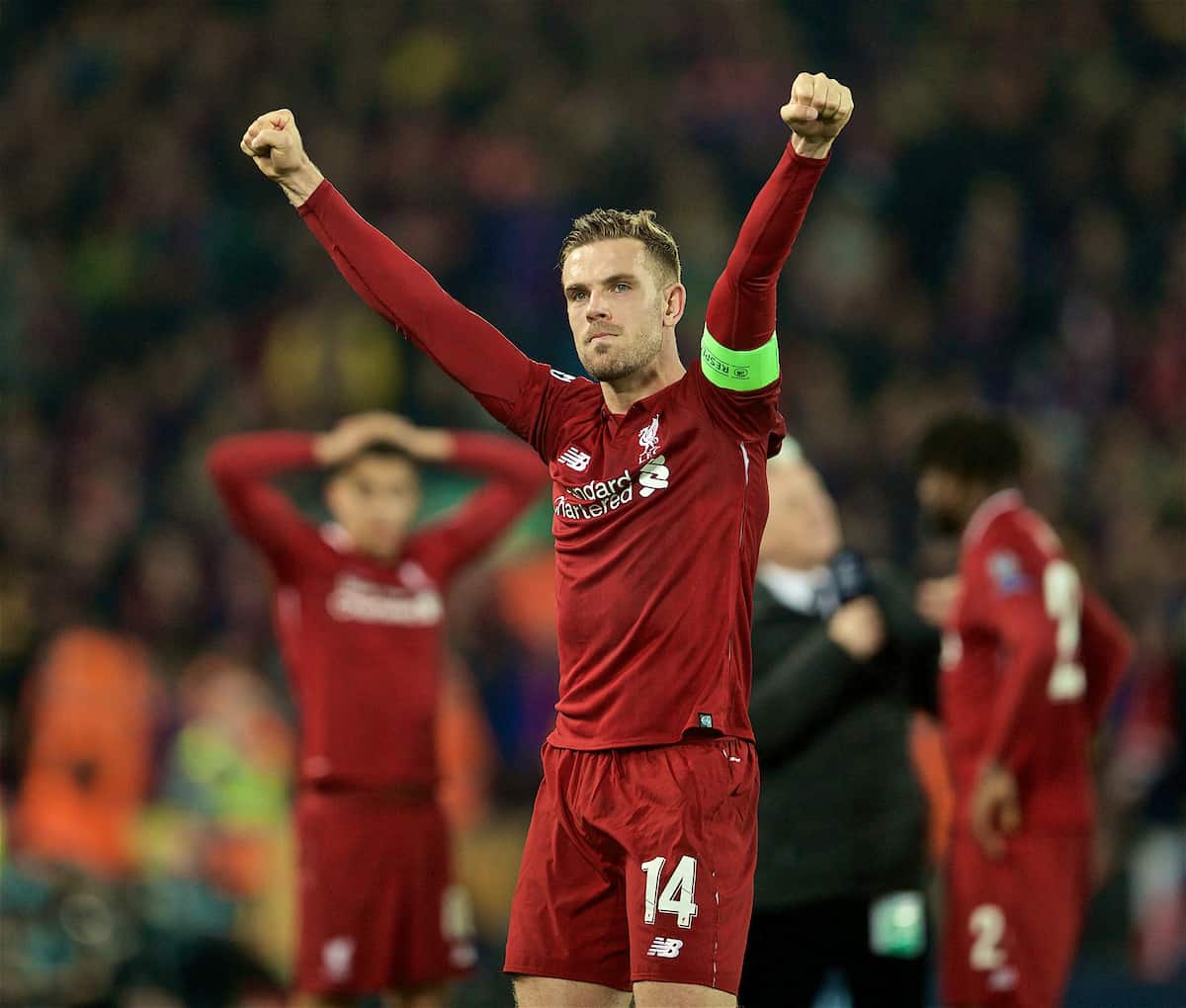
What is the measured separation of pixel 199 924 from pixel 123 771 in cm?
87

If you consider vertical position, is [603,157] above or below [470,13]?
below

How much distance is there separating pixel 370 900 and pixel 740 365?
3.04m

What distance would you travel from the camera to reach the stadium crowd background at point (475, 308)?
827cm

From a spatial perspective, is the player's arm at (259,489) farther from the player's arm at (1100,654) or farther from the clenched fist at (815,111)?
the clenched fist at (815,111)

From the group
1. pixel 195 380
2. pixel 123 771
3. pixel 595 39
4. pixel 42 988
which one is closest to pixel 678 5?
pixel 595 39

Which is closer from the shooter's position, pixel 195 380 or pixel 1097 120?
pixel 195 380

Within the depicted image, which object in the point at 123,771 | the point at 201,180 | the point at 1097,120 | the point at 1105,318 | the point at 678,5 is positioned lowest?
the point at 123,771

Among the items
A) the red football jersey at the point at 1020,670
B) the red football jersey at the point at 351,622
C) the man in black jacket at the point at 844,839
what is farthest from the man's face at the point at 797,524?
the red football jersey at the point at 351,622

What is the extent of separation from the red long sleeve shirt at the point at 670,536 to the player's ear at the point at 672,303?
5.7 inches

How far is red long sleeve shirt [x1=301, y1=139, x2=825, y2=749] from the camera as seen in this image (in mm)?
3479

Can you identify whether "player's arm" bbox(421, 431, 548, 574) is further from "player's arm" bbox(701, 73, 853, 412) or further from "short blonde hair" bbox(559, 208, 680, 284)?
"player's arm" bbox(701, 73, 853, 412)

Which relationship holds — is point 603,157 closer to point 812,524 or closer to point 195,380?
point 195,380

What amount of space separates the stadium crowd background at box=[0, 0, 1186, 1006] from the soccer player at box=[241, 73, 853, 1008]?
4.62 metres

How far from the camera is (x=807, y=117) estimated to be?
10.7 ft
